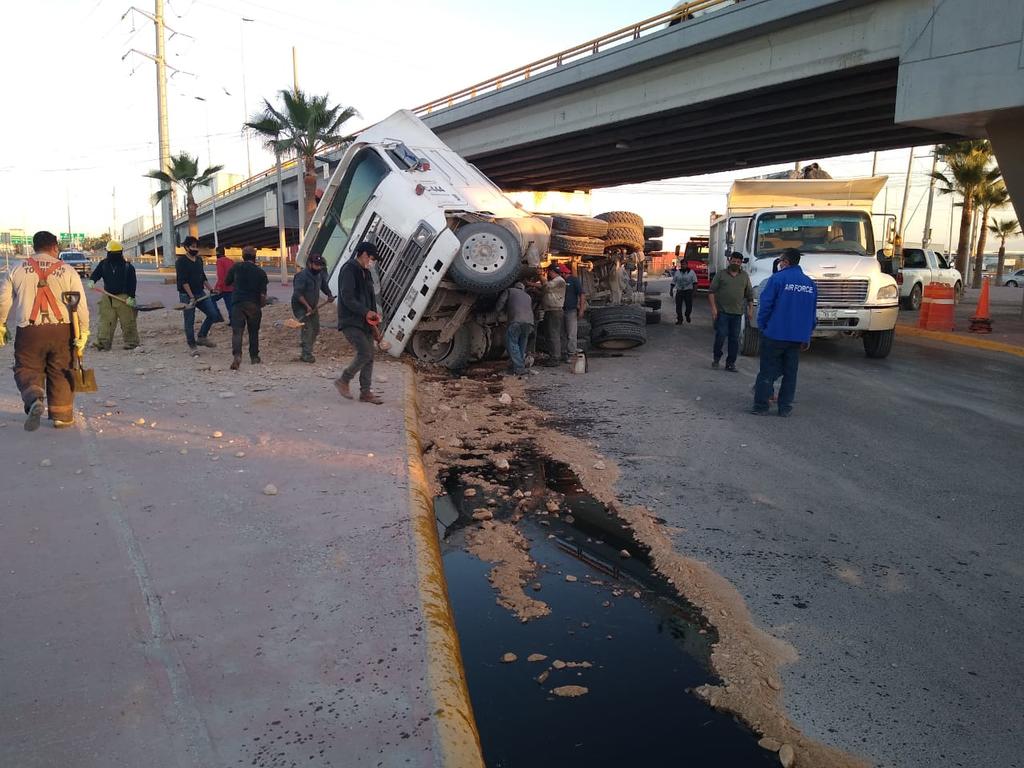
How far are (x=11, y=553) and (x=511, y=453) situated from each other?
12.8 ft

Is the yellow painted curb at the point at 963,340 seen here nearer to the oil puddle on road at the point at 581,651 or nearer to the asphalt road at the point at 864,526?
the asphalt road at the point at 864,526

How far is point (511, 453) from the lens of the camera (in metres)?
6.78

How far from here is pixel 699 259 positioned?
31000mm

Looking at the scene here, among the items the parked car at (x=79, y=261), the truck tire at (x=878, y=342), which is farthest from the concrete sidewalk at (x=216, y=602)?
the parked car at (x=79, y=261)

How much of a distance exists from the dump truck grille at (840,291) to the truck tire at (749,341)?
1254 millimetres

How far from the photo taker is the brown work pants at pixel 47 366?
6055 mm

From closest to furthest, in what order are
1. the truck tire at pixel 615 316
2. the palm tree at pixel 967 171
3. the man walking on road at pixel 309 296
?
the man walking on road at pixel 309 296 < the truck tire at pixel 615 316 < the palm tree at pixel 967 171

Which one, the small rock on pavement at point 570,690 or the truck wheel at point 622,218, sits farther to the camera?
the truck wheel at point 622,218

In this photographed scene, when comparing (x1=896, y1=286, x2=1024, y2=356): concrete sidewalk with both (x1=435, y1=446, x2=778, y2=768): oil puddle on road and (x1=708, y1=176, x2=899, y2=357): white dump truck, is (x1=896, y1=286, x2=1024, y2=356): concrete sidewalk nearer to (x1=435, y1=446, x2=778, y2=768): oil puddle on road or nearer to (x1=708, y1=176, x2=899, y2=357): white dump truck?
(x1=708, y1=176, x2=899, y2=357): white dump truck

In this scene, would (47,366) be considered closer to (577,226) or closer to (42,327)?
(42,327)

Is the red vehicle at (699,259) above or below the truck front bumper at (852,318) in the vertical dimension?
above

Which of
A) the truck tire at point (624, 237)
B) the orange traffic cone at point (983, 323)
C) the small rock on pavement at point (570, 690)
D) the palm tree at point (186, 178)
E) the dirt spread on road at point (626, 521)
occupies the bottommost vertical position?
the small rock on pavement at point (570, 690)

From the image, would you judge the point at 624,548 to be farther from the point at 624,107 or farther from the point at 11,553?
the point at 624,107

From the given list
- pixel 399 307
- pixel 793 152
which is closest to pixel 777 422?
pixel 399 307
